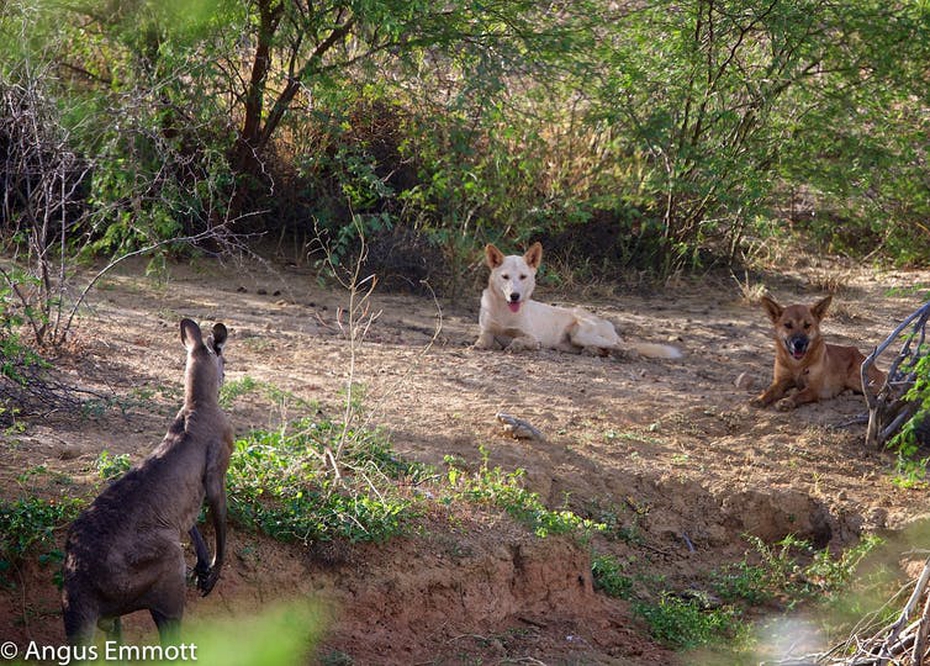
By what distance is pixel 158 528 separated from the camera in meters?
3.90

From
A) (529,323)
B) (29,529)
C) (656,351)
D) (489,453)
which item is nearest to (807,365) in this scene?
(656,351)

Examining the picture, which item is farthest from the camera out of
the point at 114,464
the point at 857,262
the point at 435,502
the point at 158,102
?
the point at 857,262

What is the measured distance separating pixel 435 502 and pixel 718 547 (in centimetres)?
197

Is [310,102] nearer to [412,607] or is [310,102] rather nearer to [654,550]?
[654,550]

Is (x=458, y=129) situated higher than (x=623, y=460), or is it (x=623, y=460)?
(x=458, y=129)

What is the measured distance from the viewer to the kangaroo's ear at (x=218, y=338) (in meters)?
4.43

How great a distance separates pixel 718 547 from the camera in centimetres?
671

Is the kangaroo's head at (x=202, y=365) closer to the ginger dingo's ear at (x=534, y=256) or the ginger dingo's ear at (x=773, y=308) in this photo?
the ginger dingo's ear at (x=773, y=308)

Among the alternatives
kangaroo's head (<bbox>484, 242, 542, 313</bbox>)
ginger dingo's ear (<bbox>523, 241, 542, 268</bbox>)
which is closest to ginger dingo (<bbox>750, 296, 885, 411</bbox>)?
kangaroo's head (<bbox>484, 242, 542, 313</bbox>)

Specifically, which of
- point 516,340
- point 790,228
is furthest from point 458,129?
point 790,228

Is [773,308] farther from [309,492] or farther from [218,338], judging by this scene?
[218,338]

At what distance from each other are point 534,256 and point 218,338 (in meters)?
6.21

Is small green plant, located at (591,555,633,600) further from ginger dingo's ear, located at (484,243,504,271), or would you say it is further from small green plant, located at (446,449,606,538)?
ginger dingo's ear, located at (484,243,504,271)

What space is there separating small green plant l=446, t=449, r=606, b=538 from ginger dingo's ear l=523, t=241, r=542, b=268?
4.47m
